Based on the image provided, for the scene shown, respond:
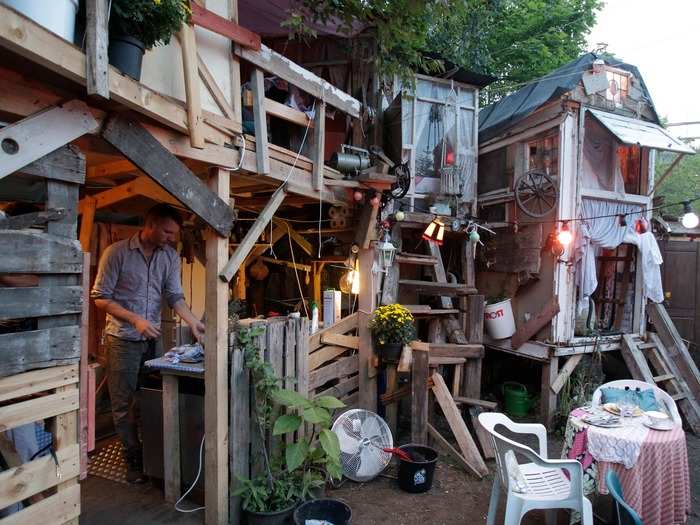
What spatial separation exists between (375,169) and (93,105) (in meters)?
3.50

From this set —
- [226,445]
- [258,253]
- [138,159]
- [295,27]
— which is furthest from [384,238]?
[138,159]

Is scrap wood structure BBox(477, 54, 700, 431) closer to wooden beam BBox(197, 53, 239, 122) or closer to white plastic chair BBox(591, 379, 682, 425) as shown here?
white plastic chair BBox(591, 379, 682, 425)

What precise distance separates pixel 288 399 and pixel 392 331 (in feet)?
7.60

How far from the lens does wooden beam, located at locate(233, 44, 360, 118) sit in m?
4.16

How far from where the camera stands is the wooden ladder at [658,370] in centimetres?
783

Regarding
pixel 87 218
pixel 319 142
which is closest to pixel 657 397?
pixel 319 142

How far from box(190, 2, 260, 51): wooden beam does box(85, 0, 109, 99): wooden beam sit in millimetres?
926

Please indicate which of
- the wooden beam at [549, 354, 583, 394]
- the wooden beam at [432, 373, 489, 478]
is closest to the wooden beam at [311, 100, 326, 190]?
the wooden beam at [432, 373, 489, 478]

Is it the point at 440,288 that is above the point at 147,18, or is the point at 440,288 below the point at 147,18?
below

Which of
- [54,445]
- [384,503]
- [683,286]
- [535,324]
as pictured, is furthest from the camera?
[683,286]

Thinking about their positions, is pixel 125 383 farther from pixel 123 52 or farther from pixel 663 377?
pixel 663 377

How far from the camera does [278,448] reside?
4.46m

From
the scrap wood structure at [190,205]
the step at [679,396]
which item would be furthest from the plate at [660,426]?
the step at [679,396]

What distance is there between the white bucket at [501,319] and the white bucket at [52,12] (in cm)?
742
